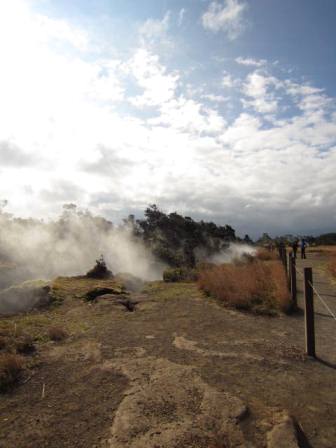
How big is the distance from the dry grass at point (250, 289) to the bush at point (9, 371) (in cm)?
579

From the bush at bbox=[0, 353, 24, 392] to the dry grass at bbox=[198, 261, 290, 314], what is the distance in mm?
5792

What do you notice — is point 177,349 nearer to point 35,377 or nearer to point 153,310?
point 35,377

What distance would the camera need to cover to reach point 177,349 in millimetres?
6316

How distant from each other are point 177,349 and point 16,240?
20.3 metres

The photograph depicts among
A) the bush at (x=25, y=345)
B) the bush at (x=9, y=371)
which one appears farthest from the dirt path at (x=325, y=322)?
the bush at (x=25, y=345)

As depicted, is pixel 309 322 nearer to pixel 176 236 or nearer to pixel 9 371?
pixel 9 371

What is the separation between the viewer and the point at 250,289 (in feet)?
33.3

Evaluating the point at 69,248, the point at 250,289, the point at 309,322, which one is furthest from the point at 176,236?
the point at 309,322

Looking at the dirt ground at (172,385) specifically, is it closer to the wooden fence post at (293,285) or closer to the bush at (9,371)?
the bush at (9,371)

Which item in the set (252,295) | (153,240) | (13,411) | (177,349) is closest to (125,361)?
(177,349)

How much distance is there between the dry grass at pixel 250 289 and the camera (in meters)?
9.11

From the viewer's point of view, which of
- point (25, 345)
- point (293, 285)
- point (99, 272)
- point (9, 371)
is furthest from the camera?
point (99, 272)

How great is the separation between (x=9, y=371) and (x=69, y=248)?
18.4 meters

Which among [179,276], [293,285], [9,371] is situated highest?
[293,285]
